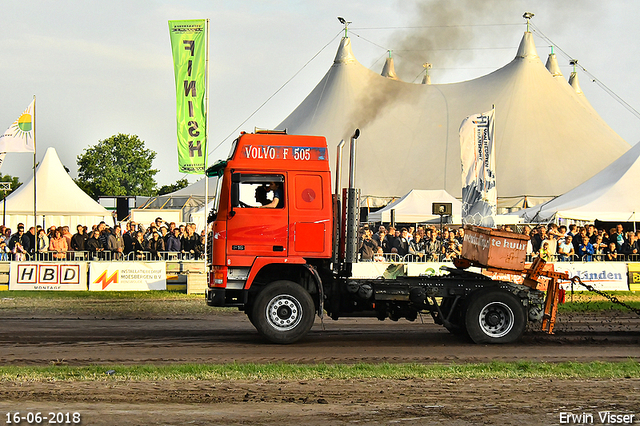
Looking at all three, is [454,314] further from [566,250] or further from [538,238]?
[538,238]

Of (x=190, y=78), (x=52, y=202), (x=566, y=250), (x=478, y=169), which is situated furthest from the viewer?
(x=52, y=202)

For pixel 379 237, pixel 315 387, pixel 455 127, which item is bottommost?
pixel 315 387

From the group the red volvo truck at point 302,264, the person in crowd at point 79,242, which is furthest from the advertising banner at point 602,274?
the person in crowd at point 79,242

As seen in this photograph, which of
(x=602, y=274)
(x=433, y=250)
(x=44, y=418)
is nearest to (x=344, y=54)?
(x=433, y=250)

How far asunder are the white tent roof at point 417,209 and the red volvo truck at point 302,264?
63.4ft

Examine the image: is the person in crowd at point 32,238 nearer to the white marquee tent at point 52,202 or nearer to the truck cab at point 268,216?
the white marquee tent at point 52,202

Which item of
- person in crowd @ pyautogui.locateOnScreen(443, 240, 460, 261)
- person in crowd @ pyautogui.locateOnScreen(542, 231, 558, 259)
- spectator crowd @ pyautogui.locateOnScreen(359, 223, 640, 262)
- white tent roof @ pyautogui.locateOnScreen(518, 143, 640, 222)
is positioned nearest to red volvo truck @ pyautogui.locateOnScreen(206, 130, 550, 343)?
spectator crowd @ pyautogui.locateOnScreen(359, 223, 640, 262)

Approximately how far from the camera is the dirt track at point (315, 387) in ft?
22.2

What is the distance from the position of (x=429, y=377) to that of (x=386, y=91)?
40592 mm

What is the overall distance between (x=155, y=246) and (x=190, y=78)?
5.35 meters

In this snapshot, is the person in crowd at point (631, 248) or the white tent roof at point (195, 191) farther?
the white tent roof at point (195, 191)

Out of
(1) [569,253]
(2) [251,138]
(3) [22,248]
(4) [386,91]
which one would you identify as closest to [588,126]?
(4) [386,91]

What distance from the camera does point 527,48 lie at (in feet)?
159

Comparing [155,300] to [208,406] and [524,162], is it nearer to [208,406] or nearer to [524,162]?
[208,406]
